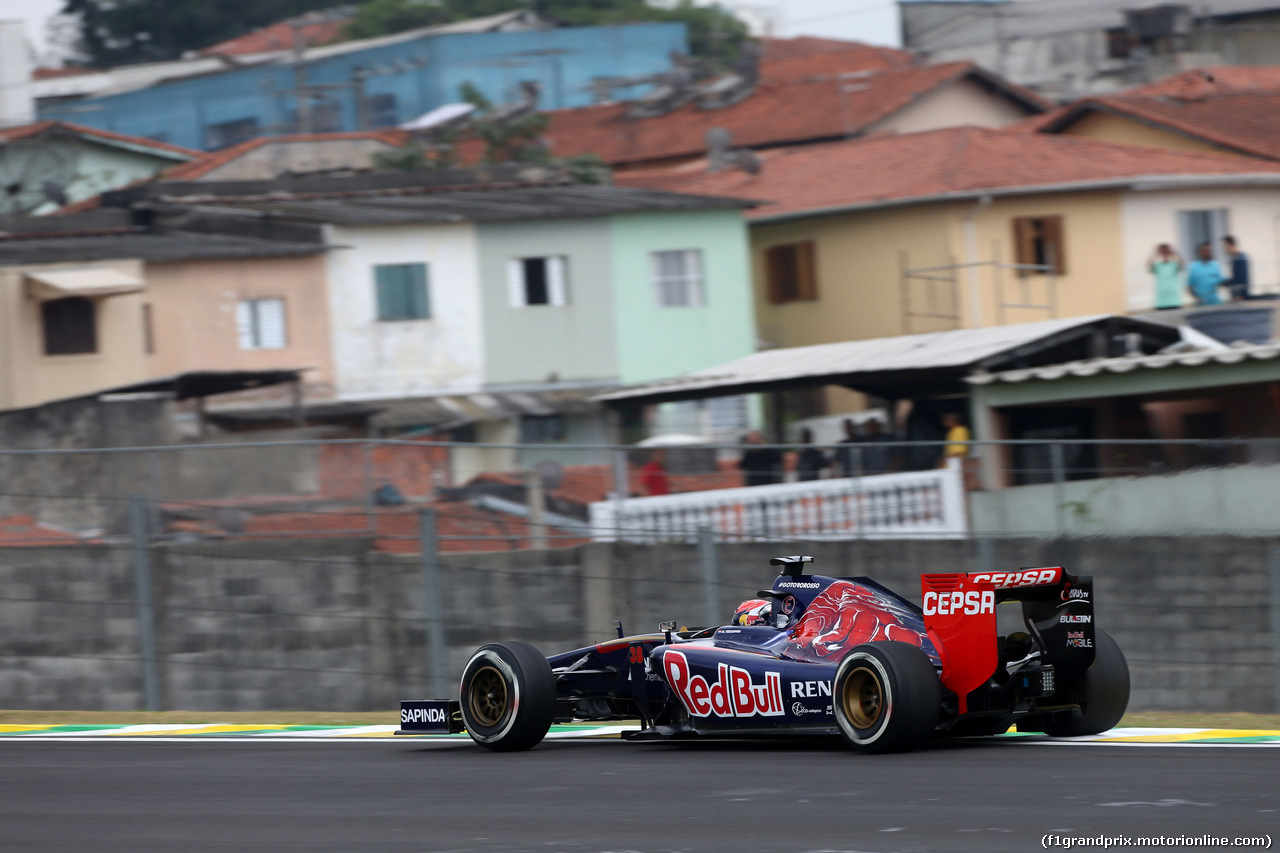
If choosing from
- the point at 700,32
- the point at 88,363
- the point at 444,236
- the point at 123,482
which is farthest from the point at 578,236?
the point at 700,32

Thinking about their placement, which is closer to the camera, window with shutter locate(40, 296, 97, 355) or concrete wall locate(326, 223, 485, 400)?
window with shutter locate(40, 296, 97, 355)

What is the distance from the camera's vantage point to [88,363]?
3312 centimetres

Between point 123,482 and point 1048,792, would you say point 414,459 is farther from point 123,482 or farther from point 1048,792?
point 1048,792

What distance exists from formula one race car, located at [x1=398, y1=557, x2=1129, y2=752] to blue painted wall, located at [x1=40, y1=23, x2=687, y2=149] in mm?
54297

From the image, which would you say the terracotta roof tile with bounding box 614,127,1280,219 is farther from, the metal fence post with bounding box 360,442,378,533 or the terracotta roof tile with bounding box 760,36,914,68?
the terracotta roof tile with bounding box 760,36,914,68

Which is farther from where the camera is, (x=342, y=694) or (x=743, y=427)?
(x=743, y=427)

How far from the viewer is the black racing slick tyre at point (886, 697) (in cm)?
848

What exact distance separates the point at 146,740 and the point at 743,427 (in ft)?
79.6

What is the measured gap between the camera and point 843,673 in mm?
8758

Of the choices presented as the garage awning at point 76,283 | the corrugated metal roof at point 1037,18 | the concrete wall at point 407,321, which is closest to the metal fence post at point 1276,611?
the garage awning at point 76,283

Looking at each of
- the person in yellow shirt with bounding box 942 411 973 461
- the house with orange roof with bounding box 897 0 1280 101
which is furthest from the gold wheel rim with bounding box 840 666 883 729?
the house with orange roof with bounding box 897 0 1280 101

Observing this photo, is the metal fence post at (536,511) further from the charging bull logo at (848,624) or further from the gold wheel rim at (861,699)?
the gold wheel rim at (861,699)

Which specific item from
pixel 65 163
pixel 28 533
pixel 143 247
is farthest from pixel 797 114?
pixel 28 533

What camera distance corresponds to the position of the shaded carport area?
23844 mm
